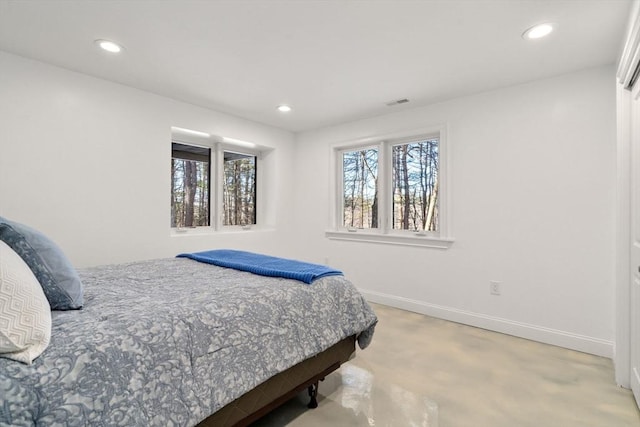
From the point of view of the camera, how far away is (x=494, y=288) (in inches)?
119

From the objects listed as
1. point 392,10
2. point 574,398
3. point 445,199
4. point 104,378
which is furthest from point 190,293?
point 445,199

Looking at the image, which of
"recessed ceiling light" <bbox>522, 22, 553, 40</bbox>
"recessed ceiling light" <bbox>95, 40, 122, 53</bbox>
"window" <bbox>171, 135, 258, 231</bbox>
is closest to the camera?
"recessed ceiling light" <bbox>522, 22, 553, 40</bbox>

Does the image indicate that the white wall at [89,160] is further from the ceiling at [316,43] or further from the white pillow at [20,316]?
the white pillow at [20,316]

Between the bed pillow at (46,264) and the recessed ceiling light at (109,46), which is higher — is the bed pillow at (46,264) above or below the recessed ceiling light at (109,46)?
below

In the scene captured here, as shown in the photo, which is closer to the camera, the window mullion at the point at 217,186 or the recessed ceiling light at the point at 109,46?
the recessed ceiling light at the point at 109,46

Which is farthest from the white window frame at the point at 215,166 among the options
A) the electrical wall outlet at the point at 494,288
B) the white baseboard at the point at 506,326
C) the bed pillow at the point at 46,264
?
Answer: the electrical wall outlet at the point at 494,288

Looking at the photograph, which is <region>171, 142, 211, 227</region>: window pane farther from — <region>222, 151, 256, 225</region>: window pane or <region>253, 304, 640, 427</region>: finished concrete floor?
<region>253, 304, 640, 427</region>: finished concrete floor

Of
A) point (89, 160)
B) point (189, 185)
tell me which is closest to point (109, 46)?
point (89, 160)

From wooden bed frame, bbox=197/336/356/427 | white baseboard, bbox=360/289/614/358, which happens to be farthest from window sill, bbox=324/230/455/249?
wooden bed frame, bbox=197/336/356/427

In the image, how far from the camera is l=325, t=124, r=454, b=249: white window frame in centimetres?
334

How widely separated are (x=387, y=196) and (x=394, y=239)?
544mm

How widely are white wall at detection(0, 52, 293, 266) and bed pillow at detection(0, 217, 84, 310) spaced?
157 cm

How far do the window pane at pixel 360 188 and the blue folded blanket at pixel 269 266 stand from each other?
191 centimetres

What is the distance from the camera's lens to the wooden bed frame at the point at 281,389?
1.35m
